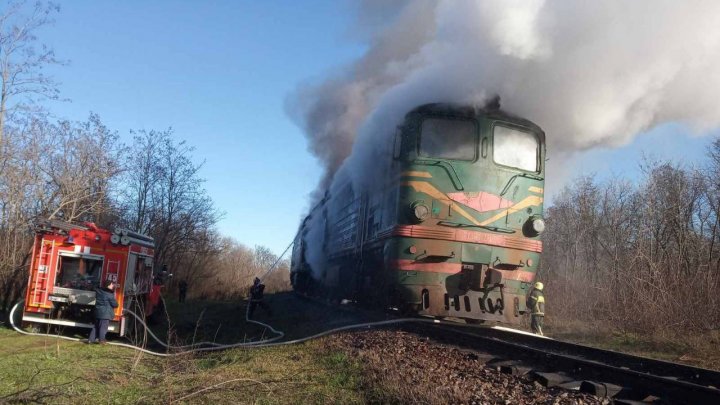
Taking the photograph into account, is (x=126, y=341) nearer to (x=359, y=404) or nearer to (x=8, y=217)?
(x=359, y=404)

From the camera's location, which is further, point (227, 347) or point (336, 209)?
point (336, 209)

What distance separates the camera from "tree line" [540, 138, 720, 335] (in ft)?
43.1

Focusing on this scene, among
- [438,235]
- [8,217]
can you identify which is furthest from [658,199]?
[8,217]

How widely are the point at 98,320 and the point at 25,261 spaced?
5.77 metres

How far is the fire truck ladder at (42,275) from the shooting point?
1109cm

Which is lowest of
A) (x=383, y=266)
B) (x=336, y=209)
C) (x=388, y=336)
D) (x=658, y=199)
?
(x=388, y=336)

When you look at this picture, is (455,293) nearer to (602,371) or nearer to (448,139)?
(448,139)

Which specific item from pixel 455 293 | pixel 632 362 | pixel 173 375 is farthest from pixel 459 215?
pixel 173 375

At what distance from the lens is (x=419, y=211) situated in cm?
928

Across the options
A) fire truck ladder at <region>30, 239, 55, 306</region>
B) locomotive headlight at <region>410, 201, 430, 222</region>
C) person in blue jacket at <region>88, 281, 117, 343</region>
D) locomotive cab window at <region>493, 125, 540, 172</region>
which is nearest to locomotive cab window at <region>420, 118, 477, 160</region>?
locomotive cab window at <region>493, 125, 540, 172</region>

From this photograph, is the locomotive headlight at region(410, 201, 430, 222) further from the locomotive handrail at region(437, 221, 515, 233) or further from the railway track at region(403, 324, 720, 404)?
the railway track at region(403, 324, 720, 404)

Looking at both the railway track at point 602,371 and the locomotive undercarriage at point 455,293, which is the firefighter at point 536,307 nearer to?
the locomotive undercarriage at point 455,293

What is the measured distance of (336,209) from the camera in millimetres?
15703

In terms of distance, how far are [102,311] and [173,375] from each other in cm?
423
